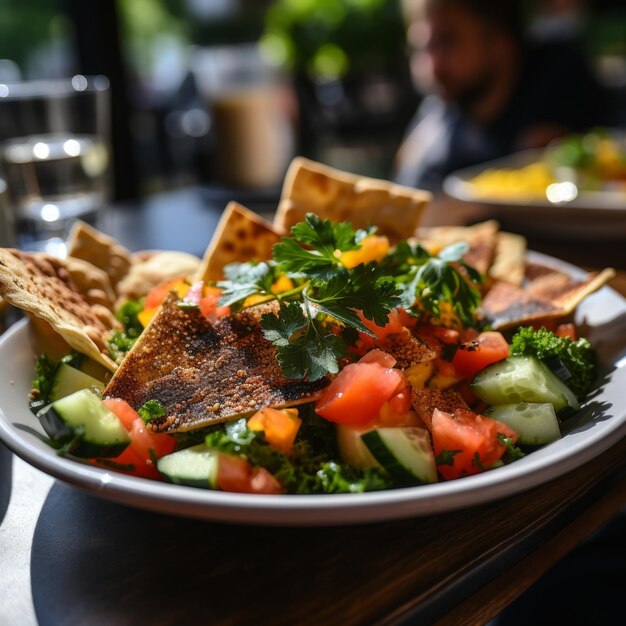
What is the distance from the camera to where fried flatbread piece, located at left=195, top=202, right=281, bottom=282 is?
5.36 ft

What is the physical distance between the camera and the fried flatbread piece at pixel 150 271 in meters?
1.69

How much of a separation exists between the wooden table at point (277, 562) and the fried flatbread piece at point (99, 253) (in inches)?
27.7

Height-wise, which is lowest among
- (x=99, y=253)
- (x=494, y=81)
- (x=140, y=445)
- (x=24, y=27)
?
(x=140, y=445)

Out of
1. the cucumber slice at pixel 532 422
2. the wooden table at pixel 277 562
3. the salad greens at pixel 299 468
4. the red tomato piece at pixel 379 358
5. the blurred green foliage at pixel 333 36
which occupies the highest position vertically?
the blurred green foliage at pixel 333 36

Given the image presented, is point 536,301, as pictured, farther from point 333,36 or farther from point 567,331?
point 333,36

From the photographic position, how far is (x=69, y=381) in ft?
4.05

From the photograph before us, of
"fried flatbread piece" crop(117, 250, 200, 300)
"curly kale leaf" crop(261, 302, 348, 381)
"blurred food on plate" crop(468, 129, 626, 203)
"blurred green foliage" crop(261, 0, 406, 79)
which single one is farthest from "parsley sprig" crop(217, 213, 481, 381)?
"blurred green foliage" crop(261, 0, 406, 79)

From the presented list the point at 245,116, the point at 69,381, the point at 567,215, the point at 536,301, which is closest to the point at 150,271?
the point at 69,381

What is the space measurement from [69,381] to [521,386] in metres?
0.78

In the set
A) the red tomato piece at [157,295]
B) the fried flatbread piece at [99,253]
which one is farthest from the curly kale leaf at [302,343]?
the fried flatbread piece at [99,253]

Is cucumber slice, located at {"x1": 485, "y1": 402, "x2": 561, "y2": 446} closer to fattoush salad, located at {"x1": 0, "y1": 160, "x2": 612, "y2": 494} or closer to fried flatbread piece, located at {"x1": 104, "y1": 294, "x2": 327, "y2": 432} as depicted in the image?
fattoush salad, located at {"x1": 0, "y1": 160, "x2": 612, "y2": 494}

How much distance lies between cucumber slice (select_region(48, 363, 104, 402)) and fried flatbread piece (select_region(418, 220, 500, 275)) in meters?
0.83

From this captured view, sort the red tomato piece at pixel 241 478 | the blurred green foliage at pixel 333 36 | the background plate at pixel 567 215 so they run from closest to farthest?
the red tomato piece at pixel 241 478, the background plate at pixel 567 215, the blurred green foliage at pixel 333 36

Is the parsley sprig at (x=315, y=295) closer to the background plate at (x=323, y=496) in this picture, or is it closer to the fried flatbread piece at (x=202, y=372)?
the fried flatbread piece at (x=202, y=372)
